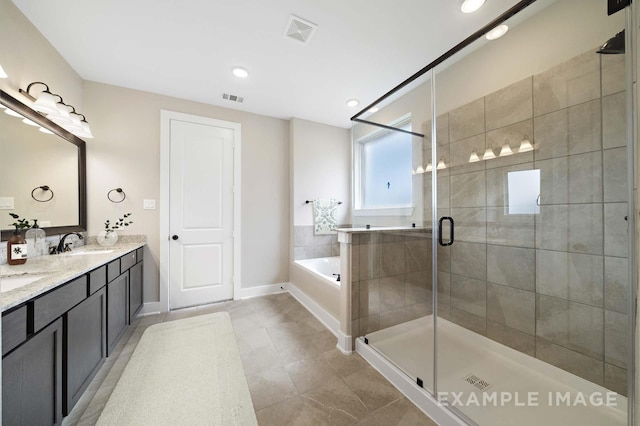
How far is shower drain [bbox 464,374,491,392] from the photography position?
1.55 m

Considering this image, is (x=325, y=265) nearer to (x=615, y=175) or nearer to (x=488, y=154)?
(x=488, y=154)

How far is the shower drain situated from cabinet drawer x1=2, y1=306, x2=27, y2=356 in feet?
7.98

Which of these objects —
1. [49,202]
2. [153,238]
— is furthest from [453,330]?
[49,202]

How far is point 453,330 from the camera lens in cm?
217

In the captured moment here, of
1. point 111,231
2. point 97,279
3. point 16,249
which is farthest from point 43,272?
point 111,231

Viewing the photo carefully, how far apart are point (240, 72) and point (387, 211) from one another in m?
2.23

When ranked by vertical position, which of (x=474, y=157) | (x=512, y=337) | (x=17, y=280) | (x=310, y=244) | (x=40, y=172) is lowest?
(x=512, y=337)

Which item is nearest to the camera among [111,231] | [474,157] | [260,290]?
[474,157]

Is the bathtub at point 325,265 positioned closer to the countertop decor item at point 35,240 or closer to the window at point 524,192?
the window at point 524,192

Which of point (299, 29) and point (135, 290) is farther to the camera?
point (135, 290)

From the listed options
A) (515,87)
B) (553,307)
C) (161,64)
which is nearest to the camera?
(553,307)

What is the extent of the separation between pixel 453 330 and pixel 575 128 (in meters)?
1.86

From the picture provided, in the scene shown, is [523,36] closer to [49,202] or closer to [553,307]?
[553,307]

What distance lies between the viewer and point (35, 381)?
1004 mm
